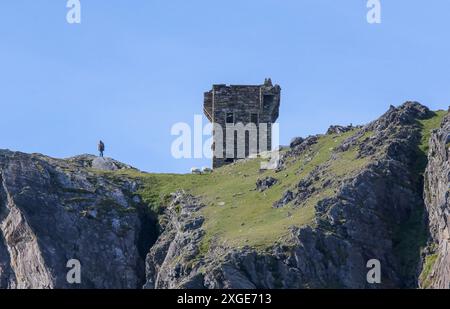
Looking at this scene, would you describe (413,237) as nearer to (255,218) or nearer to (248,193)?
(255,218)

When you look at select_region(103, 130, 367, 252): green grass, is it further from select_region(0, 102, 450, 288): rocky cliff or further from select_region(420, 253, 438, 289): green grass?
select_region(420, 253, 438, 289): green grass

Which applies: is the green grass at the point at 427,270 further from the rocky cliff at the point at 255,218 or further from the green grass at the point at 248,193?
the green grass at the point at 248,193

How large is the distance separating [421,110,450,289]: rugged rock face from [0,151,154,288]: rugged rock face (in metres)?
22.7

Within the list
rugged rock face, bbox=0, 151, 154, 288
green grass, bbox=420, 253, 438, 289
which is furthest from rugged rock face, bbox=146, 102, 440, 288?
rugged rock face, bbox=0, 151, 154, 288

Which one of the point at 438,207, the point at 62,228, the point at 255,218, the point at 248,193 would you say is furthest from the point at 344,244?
the point at 62,228

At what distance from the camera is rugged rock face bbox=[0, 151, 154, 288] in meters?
170

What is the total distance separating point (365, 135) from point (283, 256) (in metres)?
19.0

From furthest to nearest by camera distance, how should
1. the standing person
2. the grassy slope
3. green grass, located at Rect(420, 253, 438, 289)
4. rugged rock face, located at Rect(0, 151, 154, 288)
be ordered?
the standing person → rugged rock face, located at Rect(0, 151, 154, 288) → the grassy slope → green grass, located at Rect(420, 253, 438, 289)

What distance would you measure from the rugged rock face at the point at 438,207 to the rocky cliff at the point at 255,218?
14cm

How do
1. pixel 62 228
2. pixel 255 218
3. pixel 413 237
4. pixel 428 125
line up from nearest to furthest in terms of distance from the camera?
pixel 413 237, pixel 255 218, pixel 428 125, pixel 62 228

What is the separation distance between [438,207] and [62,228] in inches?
1139

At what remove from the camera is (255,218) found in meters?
168

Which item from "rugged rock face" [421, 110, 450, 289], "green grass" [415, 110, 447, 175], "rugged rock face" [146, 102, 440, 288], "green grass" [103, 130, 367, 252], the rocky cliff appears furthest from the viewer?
"green grass" [415, 110, 447, 175]
